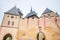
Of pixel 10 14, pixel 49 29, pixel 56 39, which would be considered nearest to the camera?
pixel 56 39

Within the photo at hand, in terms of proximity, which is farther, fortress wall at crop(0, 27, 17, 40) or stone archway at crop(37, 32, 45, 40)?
fortress wall at crop(0, 27, 17, 40)

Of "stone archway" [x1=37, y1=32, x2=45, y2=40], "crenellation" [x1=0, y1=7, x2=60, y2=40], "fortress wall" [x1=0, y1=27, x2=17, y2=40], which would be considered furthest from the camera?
"fortress wall" [x1=0, y1=27, x2=17, y2=40]

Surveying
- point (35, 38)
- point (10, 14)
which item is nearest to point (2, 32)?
point (10, 14)

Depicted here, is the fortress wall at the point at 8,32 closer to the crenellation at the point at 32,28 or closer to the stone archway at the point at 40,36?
the crenellation at the point at 32,28

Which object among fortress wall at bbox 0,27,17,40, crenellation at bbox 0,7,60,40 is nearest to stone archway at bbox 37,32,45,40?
crenellation at bbox 0,7,60,40

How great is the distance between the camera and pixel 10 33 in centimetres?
318

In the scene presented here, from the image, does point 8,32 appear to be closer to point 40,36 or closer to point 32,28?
point 32,28

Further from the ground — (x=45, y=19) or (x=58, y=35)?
(x=45, y=19)

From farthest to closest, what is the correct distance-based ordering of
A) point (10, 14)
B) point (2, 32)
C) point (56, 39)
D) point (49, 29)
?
1. point (10, 14)
2. point (2, 32)
3. point (49, 29)
4. point (56, 39)

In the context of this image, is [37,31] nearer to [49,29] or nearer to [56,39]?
[49,29]

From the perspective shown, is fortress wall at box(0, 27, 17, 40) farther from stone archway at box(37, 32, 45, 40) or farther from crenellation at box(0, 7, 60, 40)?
stone archway at box(37, 32, 45, 40)

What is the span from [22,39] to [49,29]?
776mm

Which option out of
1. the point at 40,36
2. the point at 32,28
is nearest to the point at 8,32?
the point at 32,28

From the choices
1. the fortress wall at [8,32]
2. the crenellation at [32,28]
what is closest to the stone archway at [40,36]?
the crenellation at [32,28]
